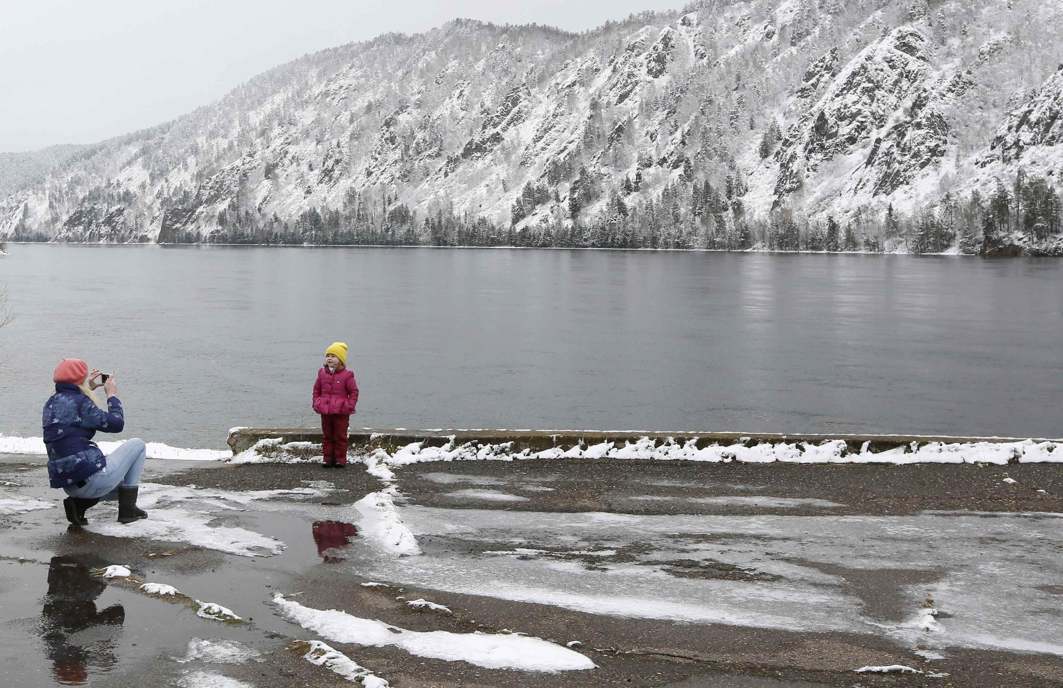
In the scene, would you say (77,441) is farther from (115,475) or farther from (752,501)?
(752,501)

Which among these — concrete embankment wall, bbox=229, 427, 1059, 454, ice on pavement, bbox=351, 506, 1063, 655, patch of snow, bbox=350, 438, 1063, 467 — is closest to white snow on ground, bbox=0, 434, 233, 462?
concrete embankment wall, bbox=229, 427, 1059, 454

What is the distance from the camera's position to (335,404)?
46.2 ft

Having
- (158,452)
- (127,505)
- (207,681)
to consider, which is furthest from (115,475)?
(158,452)

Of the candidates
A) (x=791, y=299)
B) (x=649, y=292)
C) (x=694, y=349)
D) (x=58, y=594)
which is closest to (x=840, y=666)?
(x=58, y=594)

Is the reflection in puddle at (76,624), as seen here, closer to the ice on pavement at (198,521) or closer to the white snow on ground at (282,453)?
the ice on pavement at (198,521)

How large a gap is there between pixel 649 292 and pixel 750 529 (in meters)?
92.4

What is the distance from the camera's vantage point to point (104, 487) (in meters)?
10.5

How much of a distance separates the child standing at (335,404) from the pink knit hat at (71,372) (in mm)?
3745

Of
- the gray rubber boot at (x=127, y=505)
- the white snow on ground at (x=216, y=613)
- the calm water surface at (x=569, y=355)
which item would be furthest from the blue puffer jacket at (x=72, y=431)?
the calm water surface at (x=569, y=355)

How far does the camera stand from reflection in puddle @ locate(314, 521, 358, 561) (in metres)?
9.68

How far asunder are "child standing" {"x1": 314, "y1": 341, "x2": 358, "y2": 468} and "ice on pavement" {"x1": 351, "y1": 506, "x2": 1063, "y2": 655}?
107 inches

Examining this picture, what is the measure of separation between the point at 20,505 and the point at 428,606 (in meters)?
5.89

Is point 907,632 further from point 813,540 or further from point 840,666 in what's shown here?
point 813,540

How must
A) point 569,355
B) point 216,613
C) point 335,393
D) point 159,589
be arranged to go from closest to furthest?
point 216,613 < point 159,589 < point 335,393 < point 569,355
